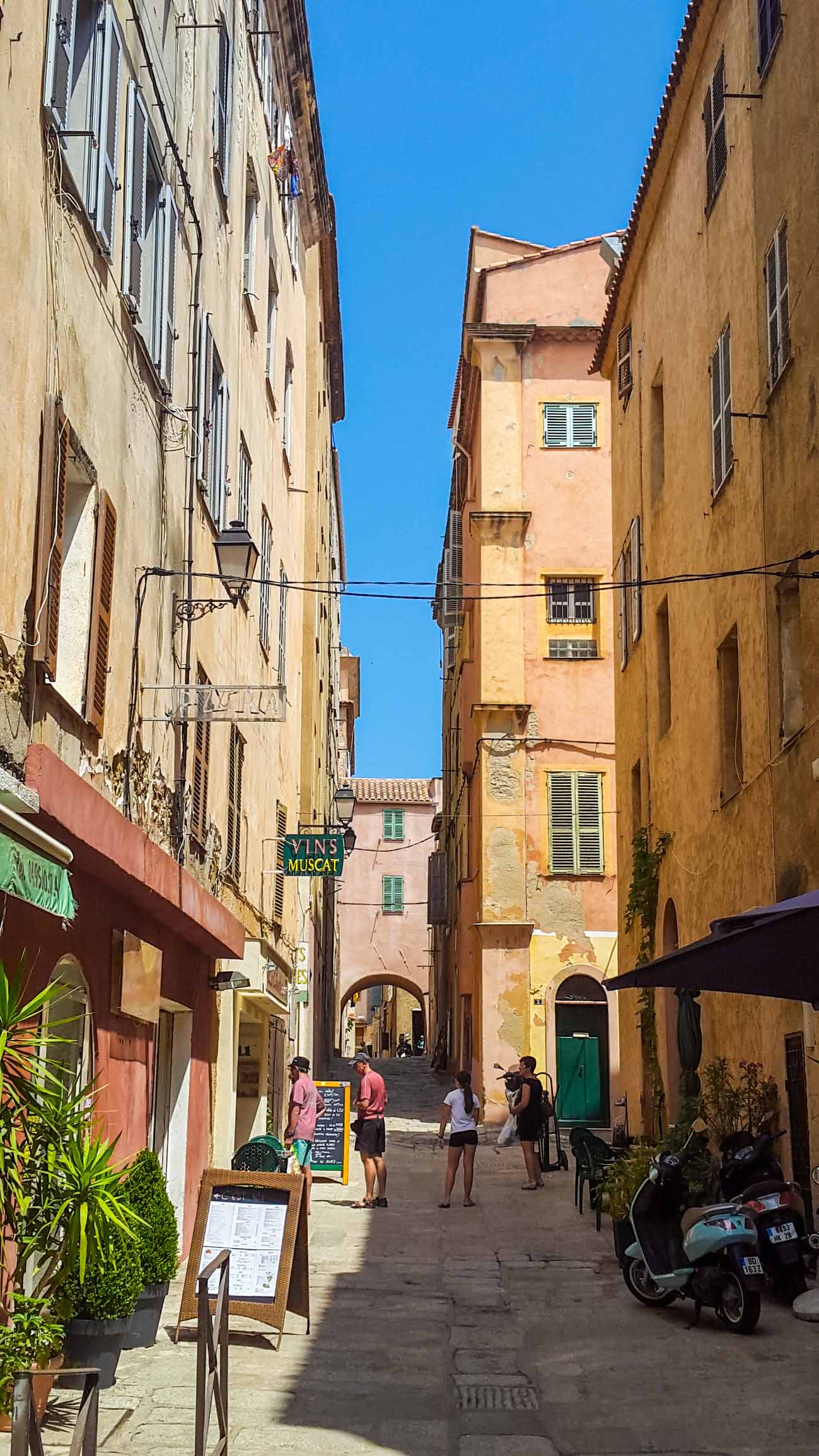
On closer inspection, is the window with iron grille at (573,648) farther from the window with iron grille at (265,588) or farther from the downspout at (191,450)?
the downspout at (191,450)

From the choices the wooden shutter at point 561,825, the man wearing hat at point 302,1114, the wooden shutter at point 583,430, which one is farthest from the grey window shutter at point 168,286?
the wooden shutter at point 583,430

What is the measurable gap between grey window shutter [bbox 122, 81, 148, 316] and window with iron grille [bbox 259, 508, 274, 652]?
29.1ft

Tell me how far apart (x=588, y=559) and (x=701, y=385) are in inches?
577

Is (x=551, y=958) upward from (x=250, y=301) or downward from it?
downward

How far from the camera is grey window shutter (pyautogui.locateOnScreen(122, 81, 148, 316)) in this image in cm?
1095

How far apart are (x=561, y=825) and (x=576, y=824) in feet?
0.95

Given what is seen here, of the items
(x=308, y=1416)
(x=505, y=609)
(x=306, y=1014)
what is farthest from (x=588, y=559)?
(x=308, y=1416)

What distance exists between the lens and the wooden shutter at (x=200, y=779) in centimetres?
1442

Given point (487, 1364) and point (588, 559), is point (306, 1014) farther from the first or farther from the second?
point (487, 1364)

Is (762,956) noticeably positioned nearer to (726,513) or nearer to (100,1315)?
(100,1315)

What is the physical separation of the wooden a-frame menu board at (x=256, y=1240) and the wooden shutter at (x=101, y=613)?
10.3 ft

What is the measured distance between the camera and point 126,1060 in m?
11.1

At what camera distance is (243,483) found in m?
18.6

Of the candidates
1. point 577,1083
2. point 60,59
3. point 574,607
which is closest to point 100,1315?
point 60,59
